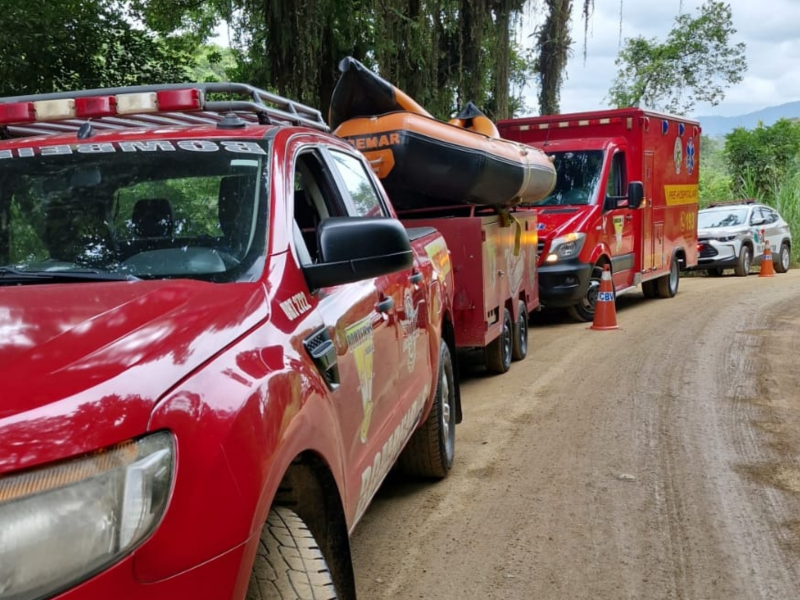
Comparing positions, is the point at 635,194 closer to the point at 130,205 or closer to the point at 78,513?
the point at 130,205

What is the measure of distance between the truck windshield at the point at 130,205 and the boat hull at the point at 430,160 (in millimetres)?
4324

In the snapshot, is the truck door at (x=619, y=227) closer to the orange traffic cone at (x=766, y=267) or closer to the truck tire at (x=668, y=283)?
the truck tire at (x=668, y=283)

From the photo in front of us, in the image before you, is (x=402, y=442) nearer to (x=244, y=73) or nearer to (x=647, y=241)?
(x=647, y=241)

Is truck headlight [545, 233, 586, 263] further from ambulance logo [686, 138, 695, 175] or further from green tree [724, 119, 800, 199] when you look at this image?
green tree [724, 119, 800, 199]

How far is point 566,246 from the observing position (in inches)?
438

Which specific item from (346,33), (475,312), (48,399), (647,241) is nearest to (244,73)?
(346,33)

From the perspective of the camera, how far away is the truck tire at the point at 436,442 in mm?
4746

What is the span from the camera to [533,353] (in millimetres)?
9461

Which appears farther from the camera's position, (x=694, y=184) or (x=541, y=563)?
(x=694, y=184)

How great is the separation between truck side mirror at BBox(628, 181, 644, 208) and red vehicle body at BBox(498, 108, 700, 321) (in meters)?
0.01

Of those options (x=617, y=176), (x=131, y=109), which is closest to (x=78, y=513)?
(x=131, y=109)

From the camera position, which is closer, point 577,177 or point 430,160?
point 430,160

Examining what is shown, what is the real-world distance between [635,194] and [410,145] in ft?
18.4

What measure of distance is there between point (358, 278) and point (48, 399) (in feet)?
3.98
